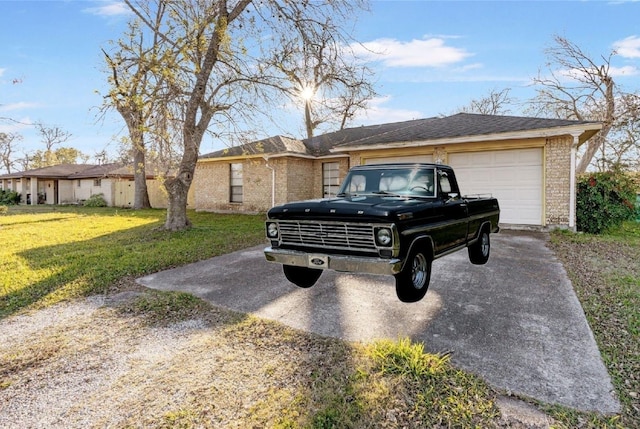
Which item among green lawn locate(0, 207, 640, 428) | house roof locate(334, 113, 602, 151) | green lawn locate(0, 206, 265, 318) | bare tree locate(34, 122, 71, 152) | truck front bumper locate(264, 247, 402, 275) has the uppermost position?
bare tree locate(34, 122, 71, 152)

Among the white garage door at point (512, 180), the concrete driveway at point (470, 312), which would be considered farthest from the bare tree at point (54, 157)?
the concrete driveway at point (470, 312)

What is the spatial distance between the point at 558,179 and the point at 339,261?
31.9 feet

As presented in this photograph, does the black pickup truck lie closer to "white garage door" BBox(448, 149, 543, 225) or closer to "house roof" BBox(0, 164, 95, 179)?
"white garage door" BBox(448, 149, 543, 225)

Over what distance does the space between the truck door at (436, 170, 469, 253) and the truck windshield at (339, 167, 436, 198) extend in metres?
0.22

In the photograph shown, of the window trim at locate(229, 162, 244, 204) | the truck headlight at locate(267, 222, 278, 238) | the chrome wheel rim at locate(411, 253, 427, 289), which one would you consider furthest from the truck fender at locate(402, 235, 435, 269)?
the window trim at locate(229, 162, 244, 204)

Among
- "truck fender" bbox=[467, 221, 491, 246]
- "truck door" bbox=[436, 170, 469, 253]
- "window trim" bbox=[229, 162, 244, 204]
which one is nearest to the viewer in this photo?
"truck door" bbox=[436, 170, 469, 253]

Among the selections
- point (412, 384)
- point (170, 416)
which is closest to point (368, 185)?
point (412, 384)

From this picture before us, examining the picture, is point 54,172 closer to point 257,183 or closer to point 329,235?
point 257,183

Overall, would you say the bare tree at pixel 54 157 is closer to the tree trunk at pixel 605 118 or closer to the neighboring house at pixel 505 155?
the neighboring house at pixel 505 155

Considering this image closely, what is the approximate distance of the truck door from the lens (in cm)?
471

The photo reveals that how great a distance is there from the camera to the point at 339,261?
388 cm

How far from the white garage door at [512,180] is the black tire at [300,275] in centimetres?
822

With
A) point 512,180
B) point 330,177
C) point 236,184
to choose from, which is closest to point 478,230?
point 512,180

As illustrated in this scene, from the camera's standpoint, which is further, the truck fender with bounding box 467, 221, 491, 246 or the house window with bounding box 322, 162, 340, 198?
the house window with bounding box 322, 162, 340, 198
